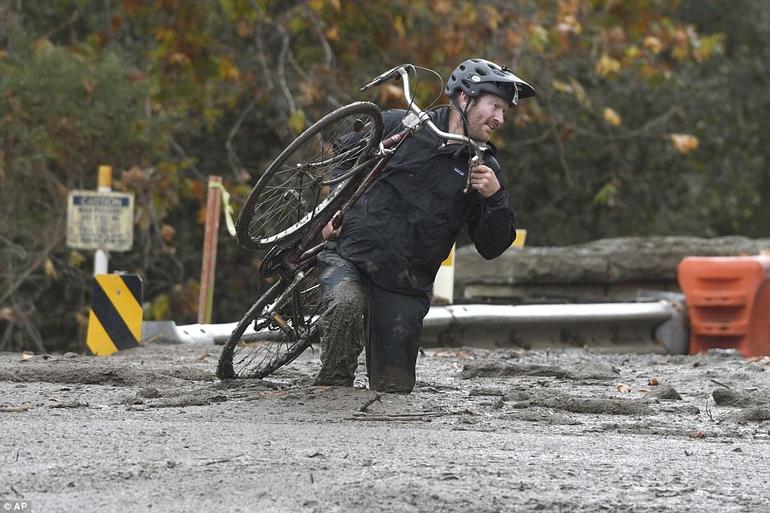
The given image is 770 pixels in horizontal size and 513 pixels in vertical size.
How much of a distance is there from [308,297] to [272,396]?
0.81 metres

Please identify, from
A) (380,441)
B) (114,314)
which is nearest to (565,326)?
(114,314)

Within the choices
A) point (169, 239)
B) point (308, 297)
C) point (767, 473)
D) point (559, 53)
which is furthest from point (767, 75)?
point (767, 473)

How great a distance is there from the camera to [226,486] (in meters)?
5.39

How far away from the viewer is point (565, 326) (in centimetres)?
1323

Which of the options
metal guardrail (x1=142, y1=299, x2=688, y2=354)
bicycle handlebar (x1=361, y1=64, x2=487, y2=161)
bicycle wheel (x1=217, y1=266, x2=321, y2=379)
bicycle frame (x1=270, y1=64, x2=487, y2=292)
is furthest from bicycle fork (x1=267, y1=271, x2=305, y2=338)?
metal guardrail (x1=142, y1=299, x2=688, y2=354)

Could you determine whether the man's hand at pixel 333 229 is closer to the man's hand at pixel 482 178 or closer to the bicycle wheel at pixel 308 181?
the bicycle wheel at pixel 308 181

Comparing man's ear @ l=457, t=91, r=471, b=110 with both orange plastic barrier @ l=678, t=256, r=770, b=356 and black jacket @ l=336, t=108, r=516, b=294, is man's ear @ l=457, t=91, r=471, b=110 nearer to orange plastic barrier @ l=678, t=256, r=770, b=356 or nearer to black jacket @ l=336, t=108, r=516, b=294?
black jacket @ l=336, t=108, r=516, b=294

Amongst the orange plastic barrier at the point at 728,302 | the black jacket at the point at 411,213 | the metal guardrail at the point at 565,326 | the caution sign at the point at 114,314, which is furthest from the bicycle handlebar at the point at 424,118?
the orange plastic barrier at the point at 728,302

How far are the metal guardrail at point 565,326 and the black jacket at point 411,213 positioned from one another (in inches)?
139

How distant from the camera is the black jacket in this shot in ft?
26.6

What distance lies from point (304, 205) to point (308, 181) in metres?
0.15

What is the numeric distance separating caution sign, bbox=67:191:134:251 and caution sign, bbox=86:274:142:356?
1.69m

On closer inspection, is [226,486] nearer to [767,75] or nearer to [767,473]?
[767,473]

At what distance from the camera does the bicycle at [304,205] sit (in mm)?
7953
